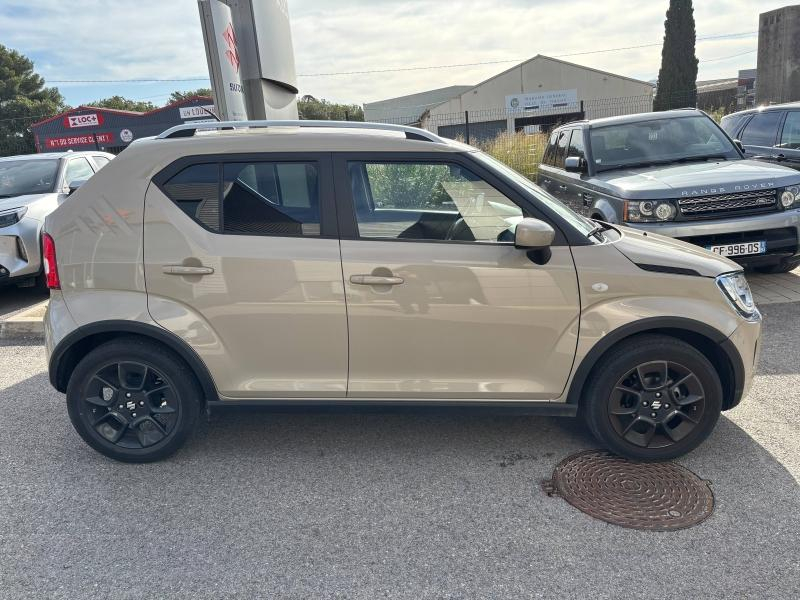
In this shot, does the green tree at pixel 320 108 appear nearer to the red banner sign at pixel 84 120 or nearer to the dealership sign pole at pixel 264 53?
the red banner sign at pixel 84 120

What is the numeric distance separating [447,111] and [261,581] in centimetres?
4051

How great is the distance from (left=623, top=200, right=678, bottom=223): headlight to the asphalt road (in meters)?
2.02

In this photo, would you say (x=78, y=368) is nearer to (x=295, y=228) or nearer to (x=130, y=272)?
(x=130, y=272)

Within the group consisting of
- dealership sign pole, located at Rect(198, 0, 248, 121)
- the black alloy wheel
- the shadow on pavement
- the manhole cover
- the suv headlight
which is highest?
dealership sign pole, located at Rect(198, 0, 248, 121)

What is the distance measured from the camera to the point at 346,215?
10.5 ft

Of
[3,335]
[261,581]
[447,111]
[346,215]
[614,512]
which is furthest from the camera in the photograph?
[447,111]

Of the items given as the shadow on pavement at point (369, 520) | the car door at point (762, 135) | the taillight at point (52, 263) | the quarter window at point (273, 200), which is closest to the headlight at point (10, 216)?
the shadow on pavement at point (369, 520)

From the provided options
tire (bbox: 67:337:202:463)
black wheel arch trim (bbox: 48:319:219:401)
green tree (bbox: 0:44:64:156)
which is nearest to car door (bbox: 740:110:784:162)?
black wheel arch trim (bbox: 48:319:219:401)

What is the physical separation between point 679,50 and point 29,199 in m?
28.5

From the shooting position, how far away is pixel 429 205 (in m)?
3.22

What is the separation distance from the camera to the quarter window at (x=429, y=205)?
3.20 metres

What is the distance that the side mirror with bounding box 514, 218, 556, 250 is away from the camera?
2996 millimetres

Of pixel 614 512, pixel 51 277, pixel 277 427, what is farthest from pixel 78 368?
pixel 614 512

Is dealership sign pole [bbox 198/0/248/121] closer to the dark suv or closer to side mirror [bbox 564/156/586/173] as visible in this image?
side mirror [bbox 564/156/586/173]
